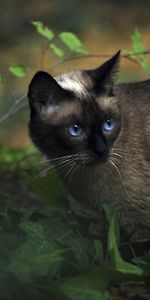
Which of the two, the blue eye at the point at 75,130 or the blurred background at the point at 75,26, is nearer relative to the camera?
the blue eye at the point at 75,130

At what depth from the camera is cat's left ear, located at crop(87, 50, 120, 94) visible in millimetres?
4648

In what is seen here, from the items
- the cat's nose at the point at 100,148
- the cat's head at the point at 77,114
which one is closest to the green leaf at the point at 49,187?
the cat's head at the point at 77,114

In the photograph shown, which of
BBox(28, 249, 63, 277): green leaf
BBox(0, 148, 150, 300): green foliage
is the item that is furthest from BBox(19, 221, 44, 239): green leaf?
BBox(28, 249, 63, 277): green leaf

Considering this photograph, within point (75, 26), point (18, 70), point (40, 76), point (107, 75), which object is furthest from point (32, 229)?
point (75, 26)

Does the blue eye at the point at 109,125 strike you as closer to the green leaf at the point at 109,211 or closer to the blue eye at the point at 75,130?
the blue eye at the point at 75,130

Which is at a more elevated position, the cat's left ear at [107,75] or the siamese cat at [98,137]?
the cat's left ear at [107,75]

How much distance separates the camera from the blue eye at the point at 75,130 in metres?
4.56

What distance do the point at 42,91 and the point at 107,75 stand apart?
36cm

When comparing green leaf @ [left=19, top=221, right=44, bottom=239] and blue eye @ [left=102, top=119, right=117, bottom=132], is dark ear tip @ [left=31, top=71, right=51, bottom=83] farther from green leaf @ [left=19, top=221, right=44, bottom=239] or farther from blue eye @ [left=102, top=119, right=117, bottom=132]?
green leaf @ [left=19, top=221, right=44, bottom=239]

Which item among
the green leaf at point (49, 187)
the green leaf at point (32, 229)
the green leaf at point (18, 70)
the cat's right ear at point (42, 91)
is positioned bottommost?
the green leaf at point (32, 229)

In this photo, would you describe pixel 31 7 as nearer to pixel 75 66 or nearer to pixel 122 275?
pixel 75 66

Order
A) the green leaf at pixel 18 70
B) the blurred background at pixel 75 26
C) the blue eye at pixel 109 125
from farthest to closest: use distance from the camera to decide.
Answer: the blurred background at pixel 75 26 → the green leaf at pixel 18 70 → the blue eye at pixel 109 125

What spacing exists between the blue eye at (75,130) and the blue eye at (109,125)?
5.2 inches

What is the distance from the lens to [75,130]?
15.0 ft
